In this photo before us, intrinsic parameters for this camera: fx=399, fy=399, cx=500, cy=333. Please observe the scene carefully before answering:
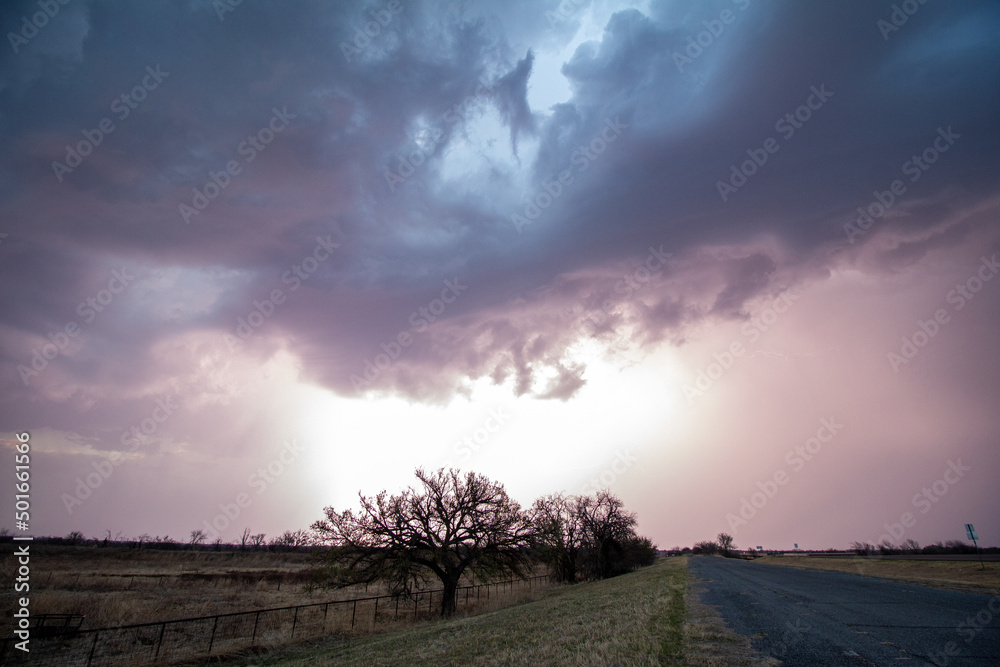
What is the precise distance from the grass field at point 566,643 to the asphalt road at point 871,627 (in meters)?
1.18

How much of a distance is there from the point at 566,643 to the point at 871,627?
913 cm

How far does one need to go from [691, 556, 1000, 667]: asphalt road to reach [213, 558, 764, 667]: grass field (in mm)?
1184

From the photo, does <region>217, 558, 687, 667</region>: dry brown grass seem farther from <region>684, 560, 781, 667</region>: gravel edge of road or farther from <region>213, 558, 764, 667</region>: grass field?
<region>684, 560, 781, 667</region>: gravel edge of road

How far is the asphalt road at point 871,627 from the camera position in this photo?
348 inches

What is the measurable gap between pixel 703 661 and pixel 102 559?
336 ft

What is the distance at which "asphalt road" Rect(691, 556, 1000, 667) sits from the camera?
8.83 meters

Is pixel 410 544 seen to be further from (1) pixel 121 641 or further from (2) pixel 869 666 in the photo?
(2) pixel 869 666

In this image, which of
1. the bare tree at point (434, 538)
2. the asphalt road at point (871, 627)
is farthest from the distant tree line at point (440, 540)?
the asphalt road at point (871, 627)

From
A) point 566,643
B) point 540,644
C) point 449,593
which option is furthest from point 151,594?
point 566,643

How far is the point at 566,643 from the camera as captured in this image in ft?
40.5

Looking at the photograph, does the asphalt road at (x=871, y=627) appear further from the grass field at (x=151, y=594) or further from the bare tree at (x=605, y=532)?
the bare tree at (x=605, y=532)

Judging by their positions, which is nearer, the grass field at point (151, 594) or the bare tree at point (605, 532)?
the grass field at point (151, 594)

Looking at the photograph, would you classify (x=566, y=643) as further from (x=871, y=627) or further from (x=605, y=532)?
(x=605, y=532)

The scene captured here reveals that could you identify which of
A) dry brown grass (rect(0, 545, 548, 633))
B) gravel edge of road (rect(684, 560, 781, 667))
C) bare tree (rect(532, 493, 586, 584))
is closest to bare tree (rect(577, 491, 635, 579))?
bare tree (rect(532, 493, 586, 584))
